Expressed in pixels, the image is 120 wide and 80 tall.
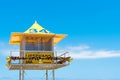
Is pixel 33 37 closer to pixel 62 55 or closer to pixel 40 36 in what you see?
pixel 40 36

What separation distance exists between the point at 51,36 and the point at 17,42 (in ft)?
21.6

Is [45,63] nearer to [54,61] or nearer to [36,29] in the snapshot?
[54,61]

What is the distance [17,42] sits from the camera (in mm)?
54312

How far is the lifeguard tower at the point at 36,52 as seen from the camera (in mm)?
47000

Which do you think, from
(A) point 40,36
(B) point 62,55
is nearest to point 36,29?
(A) point 40,36

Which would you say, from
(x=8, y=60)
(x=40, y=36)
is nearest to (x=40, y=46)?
(x=40, y=36)

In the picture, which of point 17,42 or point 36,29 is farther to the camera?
point 17,42

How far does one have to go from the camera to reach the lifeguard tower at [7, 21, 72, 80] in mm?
47000

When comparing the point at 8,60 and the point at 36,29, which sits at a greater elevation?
the point at 36,29

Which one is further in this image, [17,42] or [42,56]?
[17,42]

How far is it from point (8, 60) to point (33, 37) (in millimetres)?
4373

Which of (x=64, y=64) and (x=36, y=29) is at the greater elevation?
(x=36, y=29)

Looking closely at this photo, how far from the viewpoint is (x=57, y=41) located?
53.9m

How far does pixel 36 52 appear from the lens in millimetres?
48094
